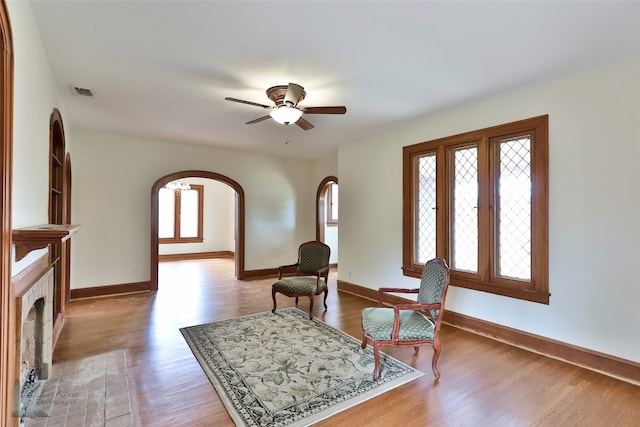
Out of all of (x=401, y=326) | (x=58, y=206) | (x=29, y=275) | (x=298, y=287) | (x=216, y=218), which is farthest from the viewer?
(x=216, y=218)

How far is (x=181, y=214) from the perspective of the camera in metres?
9.80

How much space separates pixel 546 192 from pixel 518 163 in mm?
458

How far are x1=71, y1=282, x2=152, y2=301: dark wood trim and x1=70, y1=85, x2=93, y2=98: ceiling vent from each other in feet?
10.7

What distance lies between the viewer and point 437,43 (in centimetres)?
242

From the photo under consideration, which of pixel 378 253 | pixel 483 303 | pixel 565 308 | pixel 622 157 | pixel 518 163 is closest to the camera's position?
pixel 622 157

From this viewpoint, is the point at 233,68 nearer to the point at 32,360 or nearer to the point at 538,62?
the point at 538,62

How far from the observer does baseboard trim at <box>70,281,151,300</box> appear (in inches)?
200

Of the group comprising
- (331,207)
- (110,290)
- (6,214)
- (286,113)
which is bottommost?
(110,290)

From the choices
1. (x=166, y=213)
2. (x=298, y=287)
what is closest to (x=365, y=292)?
(x=298, y=287)

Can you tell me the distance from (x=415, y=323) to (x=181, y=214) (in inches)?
344

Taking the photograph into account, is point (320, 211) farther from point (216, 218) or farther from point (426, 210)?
point (216, 218)

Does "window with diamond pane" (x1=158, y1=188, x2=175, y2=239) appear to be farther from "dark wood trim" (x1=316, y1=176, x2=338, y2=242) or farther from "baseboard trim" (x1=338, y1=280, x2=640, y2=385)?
"baseboard trim" (x1=338, y1=280, x2=640, y2=385)

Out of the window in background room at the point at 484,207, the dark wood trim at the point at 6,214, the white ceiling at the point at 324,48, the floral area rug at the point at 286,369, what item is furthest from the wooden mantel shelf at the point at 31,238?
the window in background room at the point at 484,207

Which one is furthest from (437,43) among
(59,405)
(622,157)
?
(59,405)
